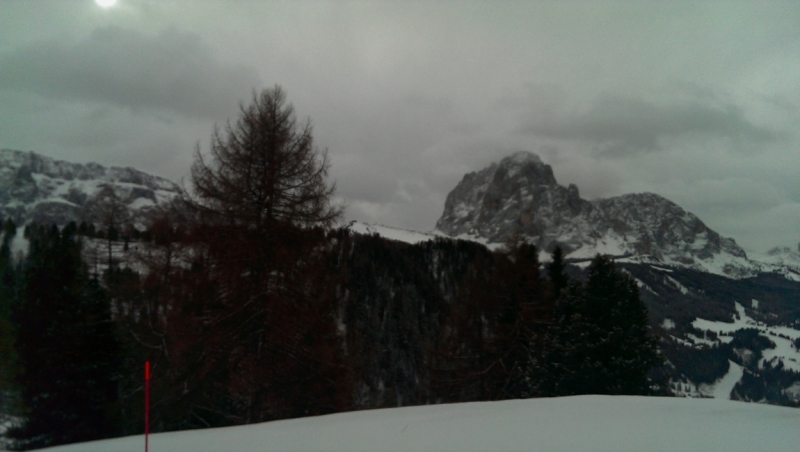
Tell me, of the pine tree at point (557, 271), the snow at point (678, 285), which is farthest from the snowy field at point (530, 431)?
the snow at point (678, 285)

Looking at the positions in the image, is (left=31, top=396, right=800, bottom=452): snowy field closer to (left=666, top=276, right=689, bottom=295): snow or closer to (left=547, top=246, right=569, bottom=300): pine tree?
(left=547, top=246, right=569, bottom=300): pine tree

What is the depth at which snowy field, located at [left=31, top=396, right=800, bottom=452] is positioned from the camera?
5227mm

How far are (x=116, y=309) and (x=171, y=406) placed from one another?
17.3 ft

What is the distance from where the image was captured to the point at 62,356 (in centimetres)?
1380

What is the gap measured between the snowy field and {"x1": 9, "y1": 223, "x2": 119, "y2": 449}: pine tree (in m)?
7.99

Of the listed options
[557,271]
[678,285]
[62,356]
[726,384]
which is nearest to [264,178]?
[62,356]

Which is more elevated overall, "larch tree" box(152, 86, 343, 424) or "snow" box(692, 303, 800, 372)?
"larch tree" box(152, 86, 343, 424)

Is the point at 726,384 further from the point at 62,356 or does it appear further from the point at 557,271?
the point at 62,356

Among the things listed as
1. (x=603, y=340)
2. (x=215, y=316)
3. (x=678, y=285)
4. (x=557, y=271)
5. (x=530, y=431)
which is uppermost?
(x=557, y=271)

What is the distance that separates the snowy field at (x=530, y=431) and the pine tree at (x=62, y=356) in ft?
26.2

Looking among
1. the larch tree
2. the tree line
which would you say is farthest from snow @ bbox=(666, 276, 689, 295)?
the larch tree

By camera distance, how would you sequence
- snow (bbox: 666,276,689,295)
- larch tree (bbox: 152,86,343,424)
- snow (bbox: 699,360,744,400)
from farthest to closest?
snow (bbox: 666,276,689,295)
snow (bbox: 699,360,744,400)
larch tree (bbox: 152,86,343,424)

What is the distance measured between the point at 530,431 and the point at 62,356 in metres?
13.4

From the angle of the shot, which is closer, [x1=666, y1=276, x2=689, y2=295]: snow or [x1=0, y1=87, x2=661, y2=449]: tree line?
[x1=0, y1=87, x2=661, y2=449]: tree line
